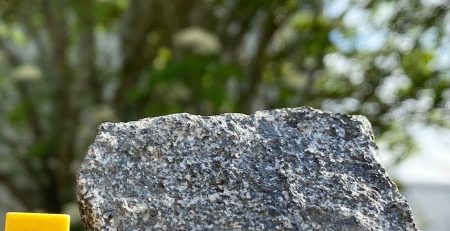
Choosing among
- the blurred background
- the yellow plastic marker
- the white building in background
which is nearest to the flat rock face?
the yellow plastic marker

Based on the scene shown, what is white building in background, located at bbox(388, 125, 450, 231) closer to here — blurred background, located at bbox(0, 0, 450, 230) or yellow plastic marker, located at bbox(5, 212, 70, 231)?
blurred background, located at bbox(0, 0, 450, 230)

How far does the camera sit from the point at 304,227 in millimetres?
1911

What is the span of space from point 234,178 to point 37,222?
1.36ft

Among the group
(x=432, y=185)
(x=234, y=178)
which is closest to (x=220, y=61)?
(x=234, y=178)

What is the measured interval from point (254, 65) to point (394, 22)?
112cm

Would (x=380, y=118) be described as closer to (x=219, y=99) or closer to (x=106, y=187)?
(x=219, y=99)

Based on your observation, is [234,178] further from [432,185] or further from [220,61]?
[432,185]

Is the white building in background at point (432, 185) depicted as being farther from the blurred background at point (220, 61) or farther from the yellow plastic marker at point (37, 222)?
the yellow plastic marker at point (37, 222)

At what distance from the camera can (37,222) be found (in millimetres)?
1786

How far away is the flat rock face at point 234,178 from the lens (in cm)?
188

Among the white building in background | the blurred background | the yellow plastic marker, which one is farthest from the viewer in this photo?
the white building in background

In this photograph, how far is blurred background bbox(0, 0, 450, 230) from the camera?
695 cm

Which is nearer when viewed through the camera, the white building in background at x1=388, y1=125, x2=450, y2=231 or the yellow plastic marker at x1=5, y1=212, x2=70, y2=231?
the yellow plastic marker at x1=5, y1=212, x2=70, y2=231

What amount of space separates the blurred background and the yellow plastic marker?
4.66m
